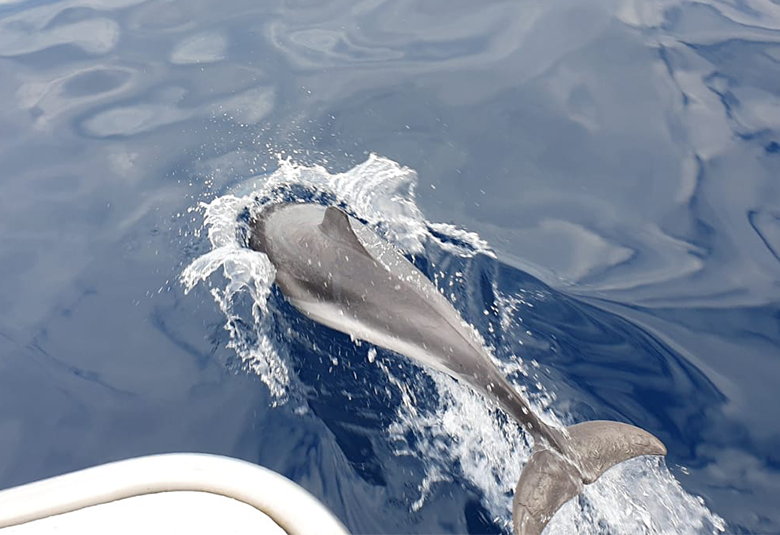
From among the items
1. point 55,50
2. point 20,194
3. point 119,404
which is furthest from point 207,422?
point 55,50

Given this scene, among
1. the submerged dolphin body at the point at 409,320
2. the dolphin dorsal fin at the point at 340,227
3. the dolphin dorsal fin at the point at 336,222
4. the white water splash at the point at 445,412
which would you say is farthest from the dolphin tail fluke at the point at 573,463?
the dolphin dorsal fin at the point at 336,222

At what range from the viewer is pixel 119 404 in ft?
19.5

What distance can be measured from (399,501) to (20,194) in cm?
612

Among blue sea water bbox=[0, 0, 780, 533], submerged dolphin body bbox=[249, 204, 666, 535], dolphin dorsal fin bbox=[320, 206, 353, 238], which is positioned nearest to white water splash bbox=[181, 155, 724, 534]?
blue sea water bbox=[0, 0, 780, 533]

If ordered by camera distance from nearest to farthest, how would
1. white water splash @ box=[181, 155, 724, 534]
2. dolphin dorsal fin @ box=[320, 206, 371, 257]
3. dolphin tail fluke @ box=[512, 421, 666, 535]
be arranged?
dolphin tail fluke @ box=[512, 421, 666, 535] → white water splash @ box=[181, 155, 724, 534] → dolphin dorsal fin @ box=[320, 206, 371, 257]

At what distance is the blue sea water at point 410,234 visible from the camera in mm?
5383

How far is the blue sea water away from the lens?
5.38 meters

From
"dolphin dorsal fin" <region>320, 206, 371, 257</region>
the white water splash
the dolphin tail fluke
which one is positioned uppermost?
"dolphin dorsal fin" <region>320, 206, 371, 257</region>

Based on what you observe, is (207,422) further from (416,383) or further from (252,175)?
(252,175)

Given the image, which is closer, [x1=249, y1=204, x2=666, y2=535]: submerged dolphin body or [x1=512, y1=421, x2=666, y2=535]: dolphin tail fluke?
[x1=512, y1=421, x2=666, y2=535]: dolphin tail fluke

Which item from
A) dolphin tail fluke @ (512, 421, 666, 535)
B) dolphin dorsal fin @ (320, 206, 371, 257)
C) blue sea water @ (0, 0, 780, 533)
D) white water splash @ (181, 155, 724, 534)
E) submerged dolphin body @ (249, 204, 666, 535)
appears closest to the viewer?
dolphin tail fluke @ (512, 421, 666, 535)

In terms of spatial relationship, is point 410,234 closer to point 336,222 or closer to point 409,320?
point 336,222

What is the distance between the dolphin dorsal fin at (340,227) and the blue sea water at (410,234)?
0.88 metres

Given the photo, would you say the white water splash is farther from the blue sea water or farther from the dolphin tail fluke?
the dolphin tail fluke
